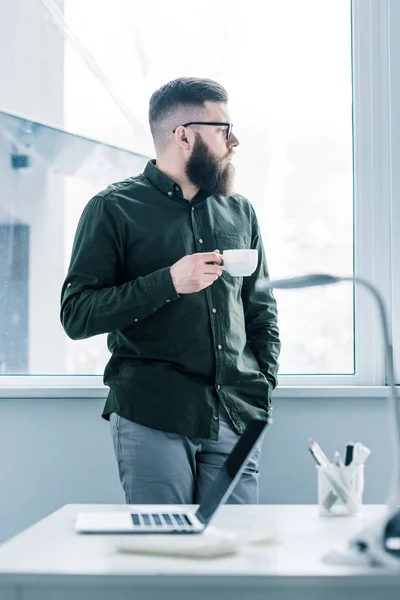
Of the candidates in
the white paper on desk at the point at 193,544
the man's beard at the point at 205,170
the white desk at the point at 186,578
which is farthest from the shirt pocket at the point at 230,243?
the white desk at the point at 186,578

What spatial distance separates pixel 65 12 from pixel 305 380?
1.63 metres

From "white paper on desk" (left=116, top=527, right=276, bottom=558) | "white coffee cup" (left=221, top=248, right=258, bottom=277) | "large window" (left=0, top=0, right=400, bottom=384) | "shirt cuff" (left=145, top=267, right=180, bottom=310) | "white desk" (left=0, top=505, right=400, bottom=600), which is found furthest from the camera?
"large window" (left=0, top=0, right=400, bottom=384)

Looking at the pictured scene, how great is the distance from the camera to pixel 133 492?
2.15m

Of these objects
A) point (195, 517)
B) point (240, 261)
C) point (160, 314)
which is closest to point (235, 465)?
point (195, 517)

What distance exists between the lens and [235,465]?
1.50 metres

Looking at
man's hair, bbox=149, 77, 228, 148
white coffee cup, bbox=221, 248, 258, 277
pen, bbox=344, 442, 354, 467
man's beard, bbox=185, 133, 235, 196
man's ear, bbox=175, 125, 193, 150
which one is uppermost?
man's hair, bbox=149, 77, 228, 148

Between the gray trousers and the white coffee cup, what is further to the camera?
the gray trousers

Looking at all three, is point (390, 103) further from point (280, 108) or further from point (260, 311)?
point (260, 311)

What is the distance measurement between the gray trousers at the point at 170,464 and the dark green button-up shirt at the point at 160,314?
0.03 metres

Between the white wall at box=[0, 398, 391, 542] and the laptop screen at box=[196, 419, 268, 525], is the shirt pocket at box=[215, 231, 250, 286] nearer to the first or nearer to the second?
the white wall at box=[0, 398, 391, 542]

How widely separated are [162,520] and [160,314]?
830 millimetres

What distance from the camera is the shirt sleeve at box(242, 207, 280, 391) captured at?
7.98 feet

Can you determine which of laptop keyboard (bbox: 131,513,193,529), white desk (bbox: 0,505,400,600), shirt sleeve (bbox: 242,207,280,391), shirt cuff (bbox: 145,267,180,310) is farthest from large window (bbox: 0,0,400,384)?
white desk (bbox: 0,505,400,600)

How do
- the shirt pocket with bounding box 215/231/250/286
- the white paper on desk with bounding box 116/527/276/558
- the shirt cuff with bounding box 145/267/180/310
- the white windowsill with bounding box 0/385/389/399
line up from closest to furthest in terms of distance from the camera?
1. the white paper on desk with bounding box 116/527/276/558
2. the shirt cuff with bounding box 145/267/180/310
3. the shirt pocket with bounding box 215/231/250/286
4. the white windowsill with bounding box 0/385/389/399
